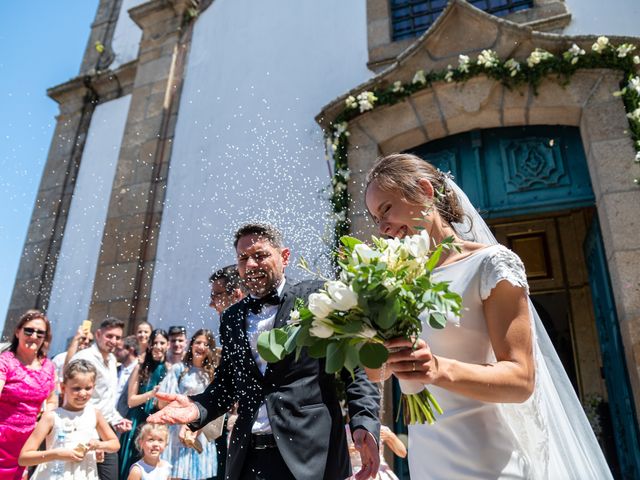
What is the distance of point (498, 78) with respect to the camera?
5.85 meters

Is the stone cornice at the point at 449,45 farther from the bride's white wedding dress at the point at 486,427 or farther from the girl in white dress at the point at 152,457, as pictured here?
the bride's white wedding dress at the point at 486,427

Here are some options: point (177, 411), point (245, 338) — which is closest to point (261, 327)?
point (245, 338)

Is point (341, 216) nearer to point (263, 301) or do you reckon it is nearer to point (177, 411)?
point (263, 301)

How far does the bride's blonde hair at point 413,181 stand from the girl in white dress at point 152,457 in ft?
10.3

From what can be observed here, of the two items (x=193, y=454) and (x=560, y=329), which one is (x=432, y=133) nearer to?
(x=193, y=454)

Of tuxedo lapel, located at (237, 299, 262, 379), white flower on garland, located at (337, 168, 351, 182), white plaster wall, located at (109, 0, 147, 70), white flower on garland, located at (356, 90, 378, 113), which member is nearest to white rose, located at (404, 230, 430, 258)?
tuxedo lapel, located at (237, 299, 262, 379)

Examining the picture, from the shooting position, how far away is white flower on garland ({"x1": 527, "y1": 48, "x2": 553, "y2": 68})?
→ 18.6ft

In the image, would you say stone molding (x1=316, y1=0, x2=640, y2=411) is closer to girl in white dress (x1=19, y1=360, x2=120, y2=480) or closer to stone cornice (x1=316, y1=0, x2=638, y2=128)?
stone cornice (x1=316, y1=0, x2=638, y2=128)

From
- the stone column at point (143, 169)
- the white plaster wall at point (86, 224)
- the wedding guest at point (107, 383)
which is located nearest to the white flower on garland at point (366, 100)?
the stone column at point (143, 169)

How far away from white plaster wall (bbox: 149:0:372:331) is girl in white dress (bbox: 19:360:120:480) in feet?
6.44

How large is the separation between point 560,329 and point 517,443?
28.8 ft

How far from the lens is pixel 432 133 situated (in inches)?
253

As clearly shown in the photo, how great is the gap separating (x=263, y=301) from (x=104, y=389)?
8.66 feet

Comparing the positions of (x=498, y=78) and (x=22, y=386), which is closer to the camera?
(x=22, y=386)
